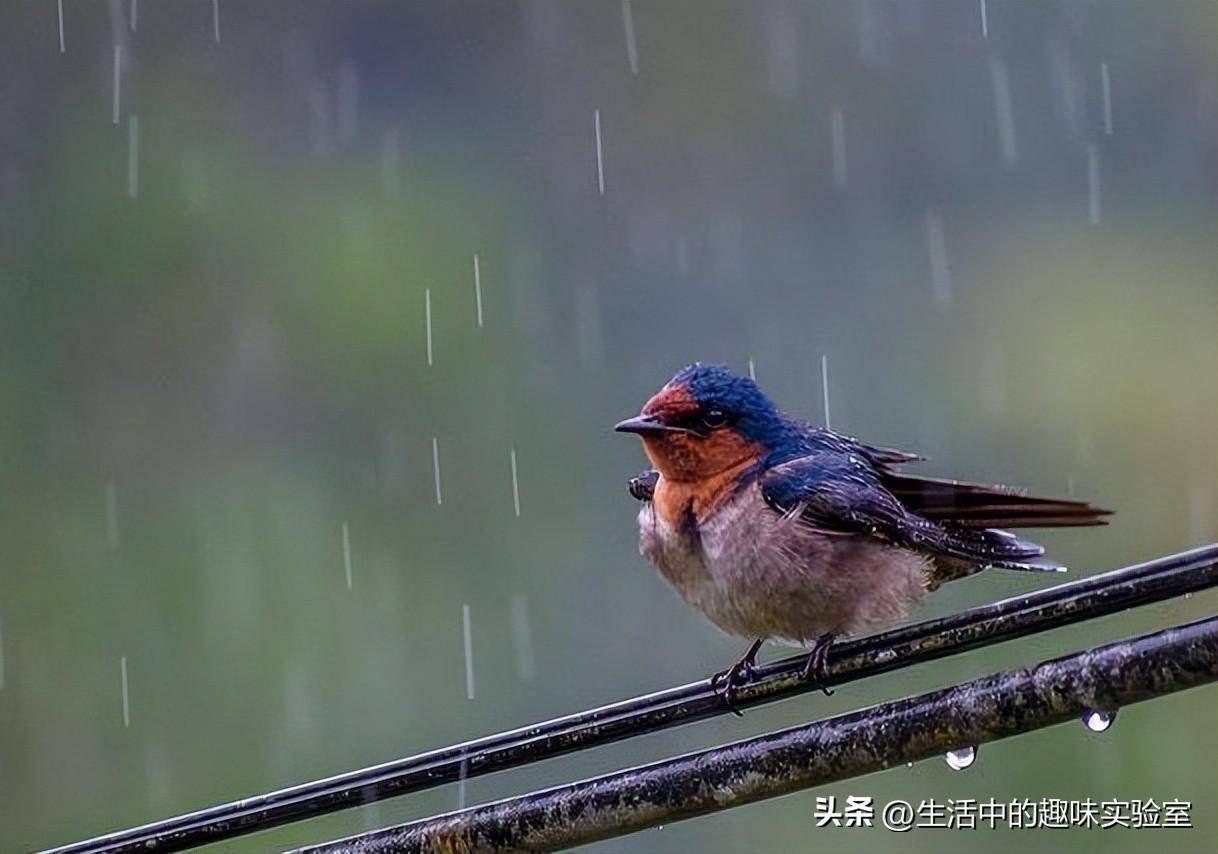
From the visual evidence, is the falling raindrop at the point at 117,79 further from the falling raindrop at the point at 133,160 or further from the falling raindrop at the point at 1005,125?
the falling raindrop at the point at 1005,125

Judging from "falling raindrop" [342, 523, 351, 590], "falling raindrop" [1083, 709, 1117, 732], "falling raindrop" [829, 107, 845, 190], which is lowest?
"falling raindrop" [342, 523, 351, 590]

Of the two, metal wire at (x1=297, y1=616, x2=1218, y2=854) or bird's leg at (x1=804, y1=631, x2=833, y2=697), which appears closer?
metal wire at (x1=297, y1=616, x2=1218, y2=854)

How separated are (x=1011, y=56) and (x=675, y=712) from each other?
23.5 metres

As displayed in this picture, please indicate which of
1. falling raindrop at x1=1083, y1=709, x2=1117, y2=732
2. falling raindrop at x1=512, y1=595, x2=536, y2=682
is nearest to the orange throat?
falling raindrop at x1=1083, y1=709, x2=1117, y2=732

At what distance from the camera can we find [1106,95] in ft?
77.6

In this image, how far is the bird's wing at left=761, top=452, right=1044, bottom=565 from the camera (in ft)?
15.2

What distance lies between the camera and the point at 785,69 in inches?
1062

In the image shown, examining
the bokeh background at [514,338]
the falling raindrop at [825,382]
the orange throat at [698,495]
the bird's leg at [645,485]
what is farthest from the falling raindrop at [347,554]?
the orange throat at [698,495]

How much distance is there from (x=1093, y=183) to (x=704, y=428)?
755 inches

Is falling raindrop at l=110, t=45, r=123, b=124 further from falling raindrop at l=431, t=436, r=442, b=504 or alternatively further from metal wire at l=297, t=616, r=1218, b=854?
metal wire at l=297, t=616, r=1218, b=854

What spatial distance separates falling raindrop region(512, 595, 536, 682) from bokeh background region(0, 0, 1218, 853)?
0.11 feet

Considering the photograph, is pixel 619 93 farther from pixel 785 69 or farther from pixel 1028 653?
pixel 1028 653

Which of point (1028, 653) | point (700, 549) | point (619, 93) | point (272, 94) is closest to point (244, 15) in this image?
point (272, 94)

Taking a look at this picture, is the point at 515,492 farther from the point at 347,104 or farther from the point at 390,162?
the point at 347,104
